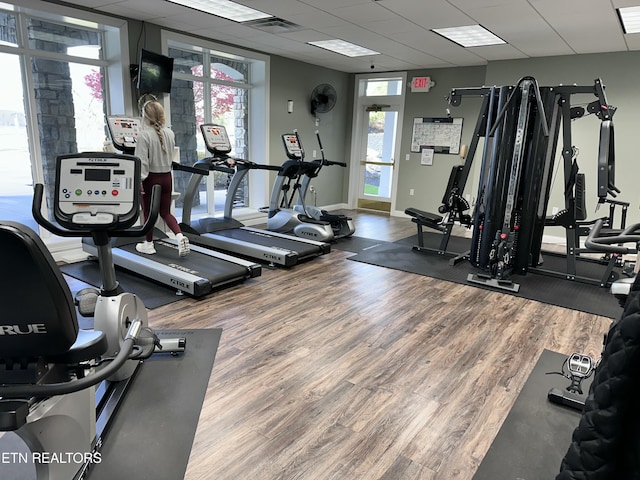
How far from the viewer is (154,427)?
2.03 metres

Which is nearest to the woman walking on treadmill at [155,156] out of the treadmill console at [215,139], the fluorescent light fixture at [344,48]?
the treadmill console at [215,139]

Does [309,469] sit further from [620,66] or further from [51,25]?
[620,66]

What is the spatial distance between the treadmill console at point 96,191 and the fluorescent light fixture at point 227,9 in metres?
2.83

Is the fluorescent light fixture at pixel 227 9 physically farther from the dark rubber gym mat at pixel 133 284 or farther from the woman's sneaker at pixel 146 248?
the dark rubber gym mat at pixel 133 284

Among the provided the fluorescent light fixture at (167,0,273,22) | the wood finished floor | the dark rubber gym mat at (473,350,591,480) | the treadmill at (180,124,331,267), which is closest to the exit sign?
the fluorescent light fixture at (167,0,273,22)

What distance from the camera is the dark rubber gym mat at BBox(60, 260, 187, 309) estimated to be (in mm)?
3590

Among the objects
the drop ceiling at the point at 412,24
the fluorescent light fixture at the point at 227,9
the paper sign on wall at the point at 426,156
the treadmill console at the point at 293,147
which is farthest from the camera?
the paper sign on wall at the point at 426,156

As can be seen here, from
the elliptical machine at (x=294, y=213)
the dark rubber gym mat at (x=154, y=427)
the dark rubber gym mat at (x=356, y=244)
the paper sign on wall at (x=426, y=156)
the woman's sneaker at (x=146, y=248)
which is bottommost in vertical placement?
the dark rubber gym mat at (x=154, y=427)

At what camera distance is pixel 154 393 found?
2287 mm

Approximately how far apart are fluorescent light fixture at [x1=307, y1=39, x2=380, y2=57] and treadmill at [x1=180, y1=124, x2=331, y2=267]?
2.06 metres

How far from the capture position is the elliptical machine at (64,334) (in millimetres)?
1254

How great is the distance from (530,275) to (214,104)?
5.12 m

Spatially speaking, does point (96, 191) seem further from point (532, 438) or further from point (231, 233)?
point (231, 233)

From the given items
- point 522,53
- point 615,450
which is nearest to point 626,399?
point 615,450
